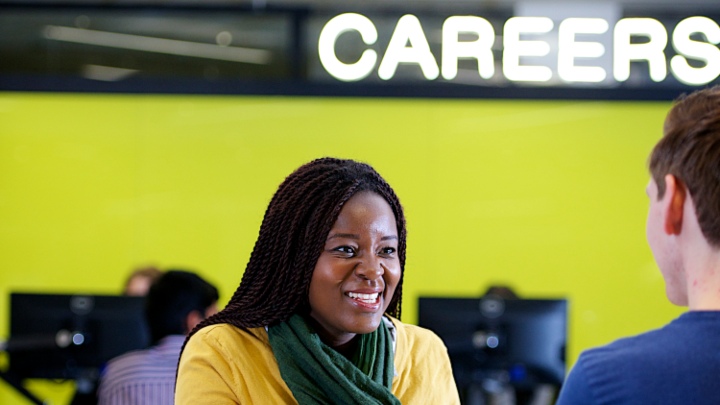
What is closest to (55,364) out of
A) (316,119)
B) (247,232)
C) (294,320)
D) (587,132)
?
(247,232)

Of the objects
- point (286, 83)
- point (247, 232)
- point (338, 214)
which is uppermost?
point (286, 83)

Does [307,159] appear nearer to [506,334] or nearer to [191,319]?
[506,334]

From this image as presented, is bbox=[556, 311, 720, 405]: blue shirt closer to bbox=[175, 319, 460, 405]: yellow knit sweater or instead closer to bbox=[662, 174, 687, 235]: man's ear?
bbox=[662, 174, 687, 235]: man's ear

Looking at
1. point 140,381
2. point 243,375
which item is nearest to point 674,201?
point 243,375

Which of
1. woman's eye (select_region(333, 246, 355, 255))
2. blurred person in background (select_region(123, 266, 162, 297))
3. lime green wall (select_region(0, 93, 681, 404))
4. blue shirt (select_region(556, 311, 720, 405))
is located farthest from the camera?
lime green wall (select_region(0, 93, 681, 404))

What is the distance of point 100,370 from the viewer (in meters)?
4.11

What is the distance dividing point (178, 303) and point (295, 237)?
137cm

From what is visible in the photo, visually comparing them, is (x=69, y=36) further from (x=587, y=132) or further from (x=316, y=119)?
(x=587, y=132)

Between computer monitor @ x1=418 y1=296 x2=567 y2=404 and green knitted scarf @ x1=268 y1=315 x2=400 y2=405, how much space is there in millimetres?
2182

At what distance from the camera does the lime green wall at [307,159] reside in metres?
5.70

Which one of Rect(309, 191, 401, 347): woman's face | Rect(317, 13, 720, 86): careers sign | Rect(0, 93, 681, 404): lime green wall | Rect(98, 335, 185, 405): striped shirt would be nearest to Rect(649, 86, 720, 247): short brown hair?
Rect(309, 191, 401, 347): woman's face

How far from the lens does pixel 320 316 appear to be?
177cm

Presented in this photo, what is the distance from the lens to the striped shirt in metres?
2.68

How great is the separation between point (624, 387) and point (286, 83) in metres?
4.15
